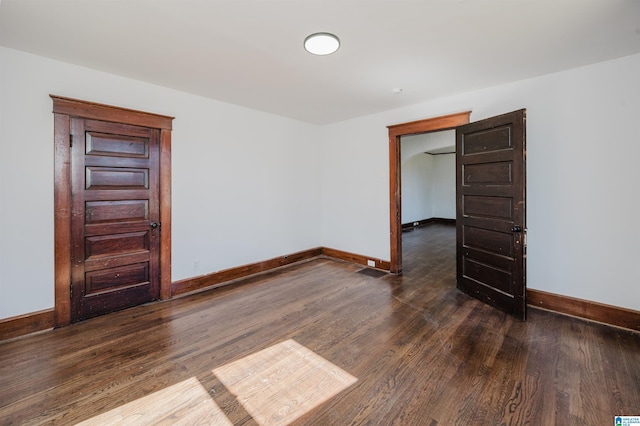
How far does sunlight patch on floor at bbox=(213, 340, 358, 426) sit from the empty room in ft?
0.06

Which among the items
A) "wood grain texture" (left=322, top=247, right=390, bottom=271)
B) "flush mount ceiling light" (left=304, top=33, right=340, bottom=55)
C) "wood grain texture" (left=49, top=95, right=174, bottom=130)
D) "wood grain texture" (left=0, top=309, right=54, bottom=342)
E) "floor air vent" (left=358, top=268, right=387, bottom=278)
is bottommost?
"wood grain texture" (left=0, top=309, right=54, bottom=342)

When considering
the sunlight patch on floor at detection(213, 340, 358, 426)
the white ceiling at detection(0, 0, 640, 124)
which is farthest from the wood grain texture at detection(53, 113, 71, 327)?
the sunlight patch on floor at detection(213, 340, 358, 426)

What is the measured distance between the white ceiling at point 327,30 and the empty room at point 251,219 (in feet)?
0.07

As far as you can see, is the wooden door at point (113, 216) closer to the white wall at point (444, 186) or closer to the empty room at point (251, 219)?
the empty room at point (251, 219)

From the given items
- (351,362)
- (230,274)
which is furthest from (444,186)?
(351,362)

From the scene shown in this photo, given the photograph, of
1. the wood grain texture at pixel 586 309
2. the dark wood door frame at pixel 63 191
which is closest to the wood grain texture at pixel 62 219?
the dark wood door frame at pixel 63 191

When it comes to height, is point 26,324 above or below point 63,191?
below

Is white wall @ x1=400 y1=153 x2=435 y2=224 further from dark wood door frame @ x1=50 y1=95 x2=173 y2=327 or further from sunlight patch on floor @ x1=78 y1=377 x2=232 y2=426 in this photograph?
sunlight patch on floor @ x1=78 y1=377 x2=232 y2=426

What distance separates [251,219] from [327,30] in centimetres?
297

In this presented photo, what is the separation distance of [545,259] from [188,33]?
4277 millimetres

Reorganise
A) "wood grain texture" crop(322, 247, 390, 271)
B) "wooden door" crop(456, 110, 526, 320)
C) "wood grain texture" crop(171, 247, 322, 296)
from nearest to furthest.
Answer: "wooden door" crop(456, 110, 526, 320) < "wood grain texture" crop(171, 247, 322, 296) < "wood grain texture" crop(322, 247, 390, 271)

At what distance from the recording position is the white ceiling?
6.42 ft

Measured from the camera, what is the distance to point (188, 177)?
3.66m

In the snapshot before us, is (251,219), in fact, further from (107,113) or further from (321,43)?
(321,43)
